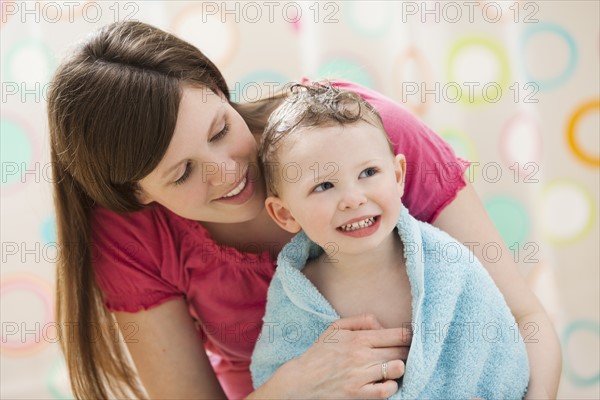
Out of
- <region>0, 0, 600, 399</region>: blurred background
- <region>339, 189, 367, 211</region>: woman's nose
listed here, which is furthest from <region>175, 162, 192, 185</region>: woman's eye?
<region>0, 0, 600, 399</region>: blurred background

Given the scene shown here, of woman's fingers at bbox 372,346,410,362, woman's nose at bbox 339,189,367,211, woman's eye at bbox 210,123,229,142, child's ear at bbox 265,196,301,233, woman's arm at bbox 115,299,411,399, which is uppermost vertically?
woman's eye at bbox 210,123,229,142

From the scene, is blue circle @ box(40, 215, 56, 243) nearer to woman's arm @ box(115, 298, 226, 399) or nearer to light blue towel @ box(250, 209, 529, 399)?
woman's arm @ box(115, 298, 226, 399)

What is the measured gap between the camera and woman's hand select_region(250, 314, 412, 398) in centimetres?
100

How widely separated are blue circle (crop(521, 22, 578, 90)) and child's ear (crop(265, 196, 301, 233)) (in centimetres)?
85

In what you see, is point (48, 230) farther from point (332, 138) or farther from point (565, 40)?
point (565, 40)

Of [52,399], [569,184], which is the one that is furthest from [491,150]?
[52,399]

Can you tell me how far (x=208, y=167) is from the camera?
1033 mm

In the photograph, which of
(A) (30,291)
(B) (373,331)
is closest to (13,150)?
(A) (30,291)

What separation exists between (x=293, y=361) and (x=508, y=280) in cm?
38

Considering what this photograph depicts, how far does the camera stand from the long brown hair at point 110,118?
3.26 ft

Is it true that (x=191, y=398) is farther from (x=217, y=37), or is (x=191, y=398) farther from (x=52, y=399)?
(x=217, y=37)

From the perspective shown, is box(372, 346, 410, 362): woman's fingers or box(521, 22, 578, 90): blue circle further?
box(521, 22, 578, 90): blue circle

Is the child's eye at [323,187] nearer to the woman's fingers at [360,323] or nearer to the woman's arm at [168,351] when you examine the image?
the woman's fingers at [360,323]

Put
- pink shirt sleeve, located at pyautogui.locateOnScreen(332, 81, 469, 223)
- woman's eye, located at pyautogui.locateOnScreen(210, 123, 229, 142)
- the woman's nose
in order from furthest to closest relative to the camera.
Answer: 1. pink shirt sleeve, located at pyautogui.locateOnScreen(332, 81, 469, 223)
2. woman's eye, located at pyautogui.locateOnScreen(210, 123, 229, 142)
3. the woman's nose
